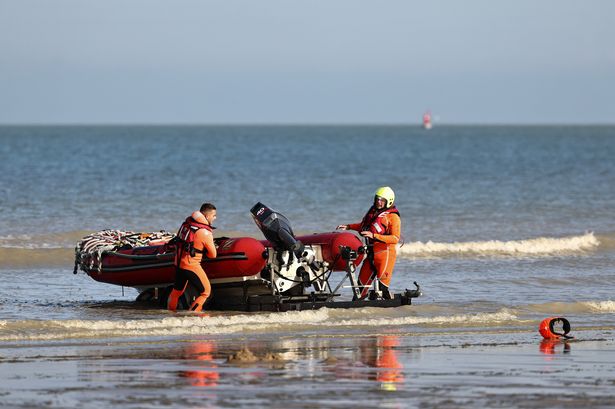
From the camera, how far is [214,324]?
1171 centimetres

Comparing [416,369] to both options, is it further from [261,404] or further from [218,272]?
[218,272]

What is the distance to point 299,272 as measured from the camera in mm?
12719

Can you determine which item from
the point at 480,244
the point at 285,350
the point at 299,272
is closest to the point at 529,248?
the point at 480,244

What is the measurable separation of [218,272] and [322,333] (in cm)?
199

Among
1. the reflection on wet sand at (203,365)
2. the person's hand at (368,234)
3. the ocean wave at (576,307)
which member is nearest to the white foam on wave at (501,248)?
the ocean wave at (576,307)

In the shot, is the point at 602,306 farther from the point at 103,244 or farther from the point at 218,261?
the point at 103,244

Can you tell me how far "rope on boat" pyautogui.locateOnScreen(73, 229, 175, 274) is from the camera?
45.5 feet

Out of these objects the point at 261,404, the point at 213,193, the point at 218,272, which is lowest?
the point at 261,404

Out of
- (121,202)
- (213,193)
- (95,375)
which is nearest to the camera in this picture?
(95,375)

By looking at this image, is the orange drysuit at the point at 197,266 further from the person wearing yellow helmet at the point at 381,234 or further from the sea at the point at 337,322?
the person wearing yellow helmet at the point at 381,234

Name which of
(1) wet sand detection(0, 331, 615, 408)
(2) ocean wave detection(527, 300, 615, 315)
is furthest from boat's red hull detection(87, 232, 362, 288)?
(2) ocean wave detection(527, 300, 615, 315)

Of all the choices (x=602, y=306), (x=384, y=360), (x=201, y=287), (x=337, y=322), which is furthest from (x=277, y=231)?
(x=602, y=306)

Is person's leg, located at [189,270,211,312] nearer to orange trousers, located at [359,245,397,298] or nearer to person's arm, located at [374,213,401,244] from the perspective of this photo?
orange trousers, located at [359,245,397,298]

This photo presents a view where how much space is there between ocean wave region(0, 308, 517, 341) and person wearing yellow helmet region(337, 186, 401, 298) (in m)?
0.60
